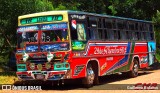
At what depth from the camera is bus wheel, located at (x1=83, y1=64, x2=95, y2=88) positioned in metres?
15.1

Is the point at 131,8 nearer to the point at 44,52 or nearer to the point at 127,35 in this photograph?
the point at 127,35

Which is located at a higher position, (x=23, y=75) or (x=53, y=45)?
(x=53, y=45)

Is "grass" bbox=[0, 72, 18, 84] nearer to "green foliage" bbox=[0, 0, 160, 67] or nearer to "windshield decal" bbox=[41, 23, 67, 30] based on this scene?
"green foliage" bbox=[0, 0, 160, 67]

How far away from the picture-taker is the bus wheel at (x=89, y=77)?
1506 centimetres

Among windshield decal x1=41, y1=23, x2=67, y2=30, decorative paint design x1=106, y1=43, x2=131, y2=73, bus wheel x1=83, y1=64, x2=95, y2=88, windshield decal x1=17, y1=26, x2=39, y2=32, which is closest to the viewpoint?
windshield decal x1=41, y1=23, x2=67, y2=30

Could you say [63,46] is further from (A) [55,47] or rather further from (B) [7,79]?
(B) [7,79]

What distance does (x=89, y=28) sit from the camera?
15641 millimetres

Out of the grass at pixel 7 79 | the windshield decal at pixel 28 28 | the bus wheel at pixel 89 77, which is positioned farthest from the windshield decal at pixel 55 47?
the grass at pixel 7 79

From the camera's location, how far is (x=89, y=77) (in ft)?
50.2

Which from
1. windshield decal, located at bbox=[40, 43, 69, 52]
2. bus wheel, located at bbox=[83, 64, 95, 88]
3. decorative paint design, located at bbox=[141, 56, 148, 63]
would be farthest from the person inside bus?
decorative paint design, located at bbox=[141, 56, 148, 63]

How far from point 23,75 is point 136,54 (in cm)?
792

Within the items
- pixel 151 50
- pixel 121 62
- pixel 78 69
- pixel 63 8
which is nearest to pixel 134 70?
pixel 121 62

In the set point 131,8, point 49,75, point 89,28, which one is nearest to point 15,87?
point 49,75

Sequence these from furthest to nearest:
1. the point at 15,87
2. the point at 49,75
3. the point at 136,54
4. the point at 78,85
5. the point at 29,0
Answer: the point at 136,54, the point at 29,0, the point at 78,85, the point at 15,87, the point at 49,75
